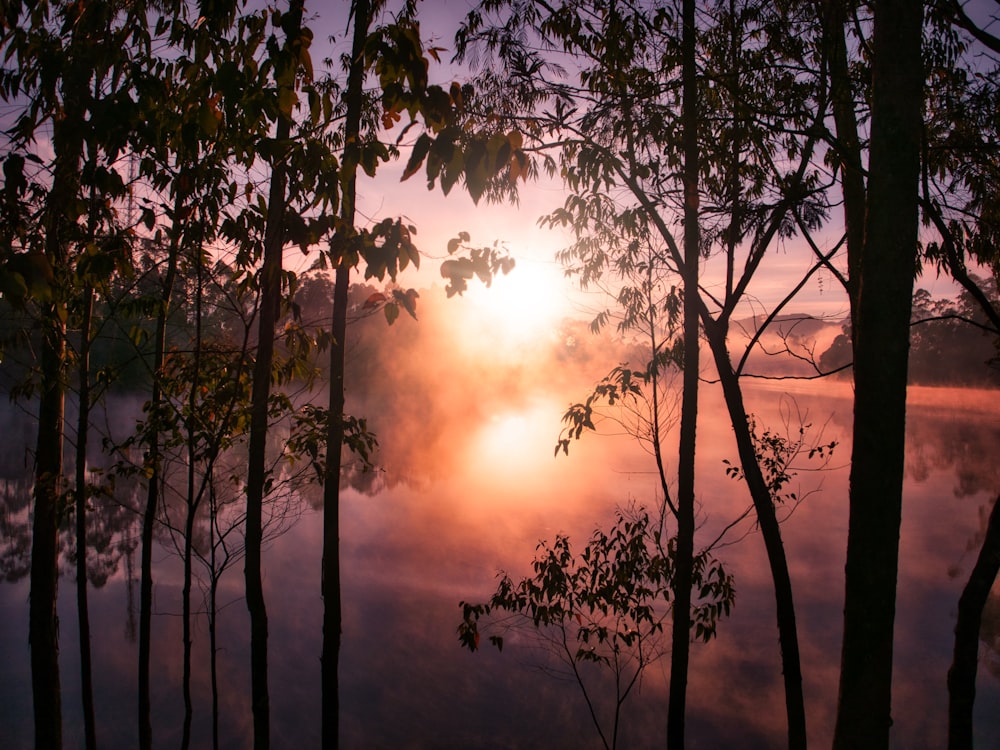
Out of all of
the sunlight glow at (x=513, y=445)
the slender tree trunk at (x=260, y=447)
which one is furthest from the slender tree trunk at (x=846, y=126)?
the sunlight glow at (x=513, y=445)

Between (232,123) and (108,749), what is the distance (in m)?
11.0

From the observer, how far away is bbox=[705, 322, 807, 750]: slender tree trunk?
15.0 feet

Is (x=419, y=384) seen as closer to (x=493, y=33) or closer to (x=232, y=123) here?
(x=493, y=33)

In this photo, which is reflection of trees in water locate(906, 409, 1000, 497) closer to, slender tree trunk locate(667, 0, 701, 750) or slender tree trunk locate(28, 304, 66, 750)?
slender tree trunk locate(667, 0, 701, 750)

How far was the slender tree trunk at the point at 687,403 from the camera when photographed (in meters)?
4.45

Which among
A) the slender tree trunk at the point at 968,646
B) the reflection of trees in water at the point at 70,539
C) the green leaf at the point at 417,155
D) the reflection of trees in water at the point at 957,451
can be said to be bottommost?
the reflection of trees in water at the point at 70,539

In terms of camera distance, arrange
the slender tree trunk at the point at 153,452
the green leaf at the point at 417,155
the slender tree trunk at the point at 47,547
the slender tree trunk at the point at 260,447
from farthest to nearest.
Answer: the slender tree trunk at the point at 47,547 < the slender tree trunk at the point at 153,452 < the slender tree trunk at the point at 260,447 < the green leaf at the point at 417,155

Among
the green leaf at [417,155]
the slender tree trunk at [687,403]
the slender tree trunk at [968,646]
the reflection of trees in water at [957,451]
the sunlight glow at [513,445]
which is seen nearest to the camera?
the green leaf at [417,155]

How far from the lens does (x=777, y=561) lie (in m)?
4.71

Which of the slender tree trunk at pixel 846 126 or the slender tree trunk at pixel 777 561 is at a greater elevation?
the slender tree trunk at pixel 846 126

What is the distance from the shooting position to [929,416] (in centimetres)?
3441

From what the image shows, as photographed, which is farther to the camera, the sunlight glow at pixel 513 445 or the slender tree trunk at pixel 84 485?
the sunlight glow at pixel 513 445

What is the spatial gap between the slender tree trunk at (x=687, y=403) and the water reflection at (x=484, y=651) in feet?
6.65

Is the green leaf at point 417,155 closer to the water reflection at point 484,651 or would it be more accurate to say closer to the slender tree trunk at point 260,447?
the slender tree trunk at point 260,447
